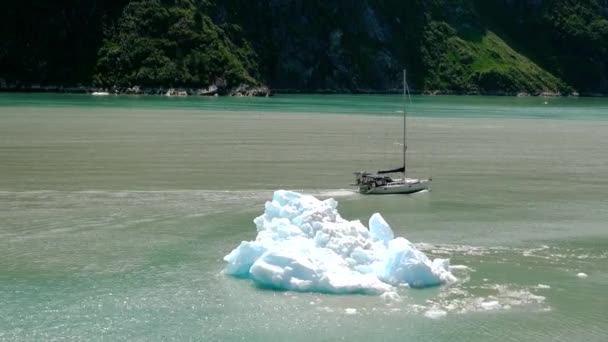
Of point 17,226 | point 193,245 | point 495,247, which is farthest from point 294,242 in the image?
point 17,226

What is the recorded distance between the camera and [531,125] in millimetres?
105938

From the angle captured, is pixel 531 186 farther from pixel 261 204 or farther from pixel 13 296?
pixel 13 296

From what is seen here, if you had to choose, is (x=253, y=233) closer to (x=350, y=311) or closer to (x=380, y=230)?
(x=380, y=230)

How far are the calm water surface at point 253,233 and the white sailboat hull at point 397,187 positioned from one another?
2.38 ft

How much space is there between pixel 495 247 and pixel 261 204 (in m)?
12.5

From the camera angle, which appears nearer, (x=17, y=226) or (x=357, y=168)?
(x=17, y=226)

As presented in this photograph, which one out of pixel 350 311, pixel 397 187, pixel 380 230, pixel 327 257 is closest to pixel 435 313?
pixel 350 311

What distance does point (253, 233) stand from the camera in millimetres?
34750

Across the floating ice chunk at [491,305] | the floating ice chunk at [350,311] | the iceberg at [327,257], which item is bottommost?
the floating ice chunk at [491,305]

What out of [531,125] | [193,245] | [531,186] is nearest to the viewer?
[193,245]

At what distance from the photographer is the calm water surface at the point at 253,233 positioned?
23.7m

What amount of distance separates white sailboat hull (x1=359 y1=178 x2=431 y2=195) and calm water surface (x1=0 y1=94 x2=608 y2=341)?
2.38ft

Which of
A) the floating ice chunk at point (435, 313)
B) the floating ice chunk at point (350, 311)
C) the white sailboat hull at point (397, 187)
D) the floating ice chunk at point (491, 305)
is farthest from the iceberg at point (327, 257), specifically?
Result: the white sailboat hull at point (397, 187)

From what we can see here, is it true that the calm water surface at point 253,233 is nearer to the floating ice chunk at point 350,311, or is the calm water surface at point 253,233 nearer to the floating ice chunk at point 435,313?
the floating ice chunk at point 350,311
